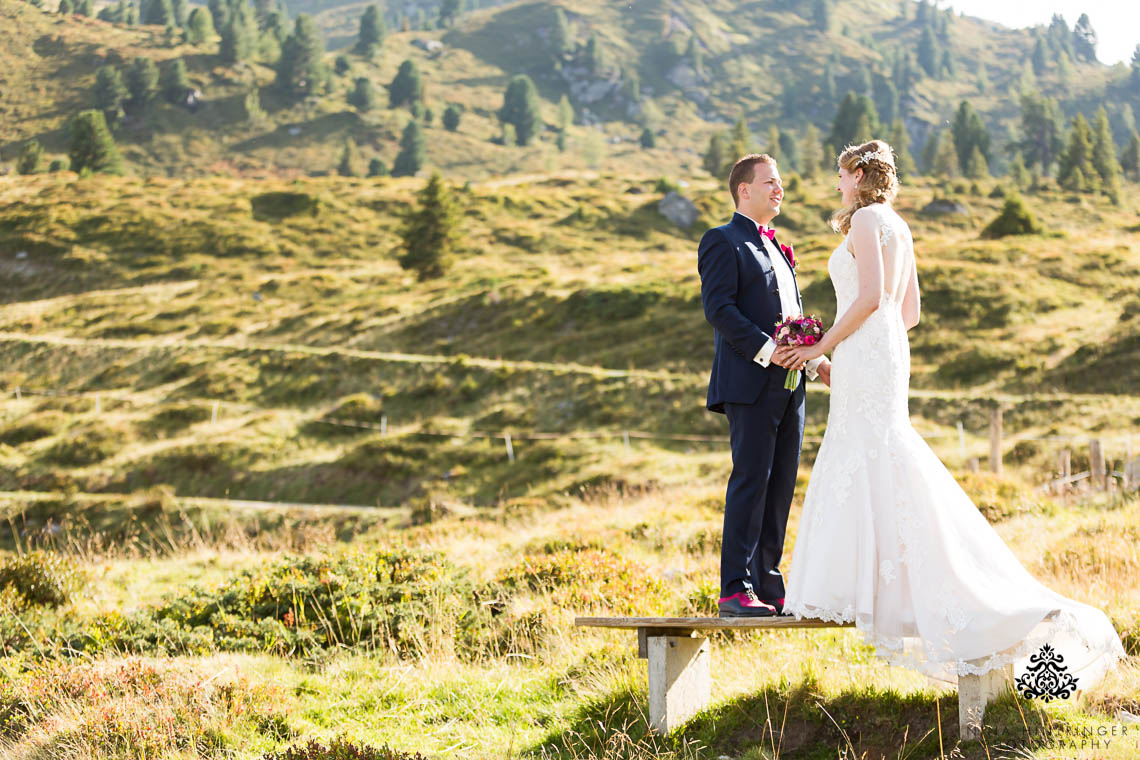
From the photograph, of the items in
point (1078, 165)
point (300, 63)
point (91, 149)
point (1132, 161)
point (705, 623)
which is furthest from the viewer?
point (300, 63)

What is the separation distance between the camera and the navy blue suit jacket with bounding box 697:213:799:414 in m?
5.59

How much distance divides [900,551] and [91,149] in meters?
108

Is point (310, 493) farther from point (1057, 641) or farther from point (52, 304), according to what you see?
point (52, 304)

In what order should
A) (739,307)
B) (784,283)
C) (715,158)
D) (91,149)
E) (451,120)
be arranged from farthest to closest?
(451,120) → (715,158) → (91,149) → (784,283) → (739,307)

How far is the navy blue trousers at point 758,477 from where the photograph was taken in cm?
560

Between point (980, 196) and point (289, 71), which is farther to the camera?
point (289, 71)

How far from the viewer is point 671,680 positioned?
5840mm

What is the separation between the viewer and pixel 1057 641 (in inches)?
186

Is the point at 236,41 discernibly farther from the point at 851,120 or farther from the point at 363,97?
the point at 851,120

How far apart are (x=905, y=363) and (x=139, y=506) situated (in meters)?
26.6

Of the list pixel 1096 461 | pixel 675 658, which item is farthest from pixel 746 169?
pixel 1096 461

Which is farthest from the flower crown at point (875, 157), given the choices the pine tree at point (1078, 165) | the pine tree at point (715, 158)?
the pine tree at point (715, 158)

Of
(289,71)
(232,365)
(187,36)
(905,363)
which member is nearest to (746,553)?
(905,363)

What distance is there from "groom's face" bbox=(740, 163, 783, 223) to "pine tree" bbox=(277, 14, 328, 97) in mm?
179402
